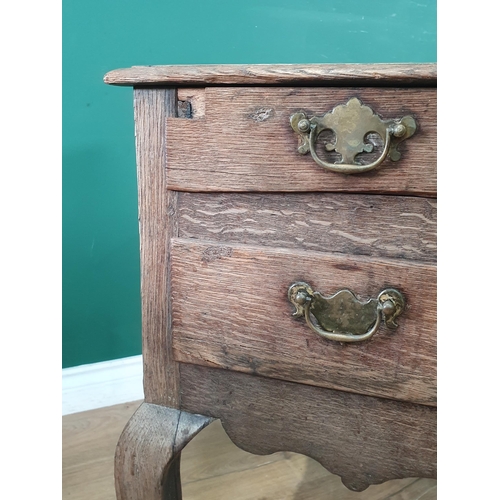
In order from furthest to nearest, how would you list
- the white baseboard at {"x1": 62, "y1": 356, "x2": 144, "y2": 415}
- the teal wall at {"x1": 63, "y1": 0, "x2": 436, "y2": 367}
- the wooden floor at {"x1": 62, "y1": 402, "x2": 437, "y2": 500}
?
the white baseboard at {"x1": 62, "y1": 356, "x2": 144, "y2": 415} < the teal wall at {"x1": 63, "y1": 0, "x2": 436, "y2": 367} < the wooden floor at {"x1": 62, "y1": 402, "x2": 437, "y2": 500}


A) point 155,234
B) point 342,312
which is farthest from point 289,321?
point 155,234

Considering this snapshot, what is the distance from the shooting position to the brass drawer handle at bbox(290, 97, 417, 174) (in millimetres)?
552

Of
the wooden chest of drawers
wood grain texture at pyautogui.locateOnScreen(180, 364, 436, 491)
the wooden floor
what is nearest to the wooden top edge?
the wooden chest of drawers

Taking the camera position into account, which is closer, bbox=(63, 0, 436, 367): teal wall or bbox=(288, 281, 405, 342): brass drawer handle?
bbox=(288, 281, 405, 342): brass drawer handle

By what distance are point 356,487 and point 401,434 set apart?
9cm

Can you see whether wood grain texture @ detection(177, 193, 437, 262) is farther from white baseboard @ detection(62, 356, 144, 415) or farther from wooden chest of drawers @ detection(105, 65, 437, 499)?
white baseboard @ detection(62, 356, 144, 415)

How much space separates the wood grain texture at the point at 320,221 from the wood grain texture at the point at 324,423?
0.17 meters

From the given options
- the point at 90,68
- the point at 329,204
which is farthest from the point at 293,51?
the point at 329,204

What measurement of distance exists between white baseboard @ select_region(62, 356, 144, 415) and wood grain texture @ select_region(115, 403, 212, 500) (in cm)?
64

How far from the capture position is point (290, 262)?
615 mm

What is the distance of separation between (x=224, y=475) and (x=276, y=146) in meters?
0.77

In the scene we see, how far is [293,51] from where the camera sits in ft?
4.34
